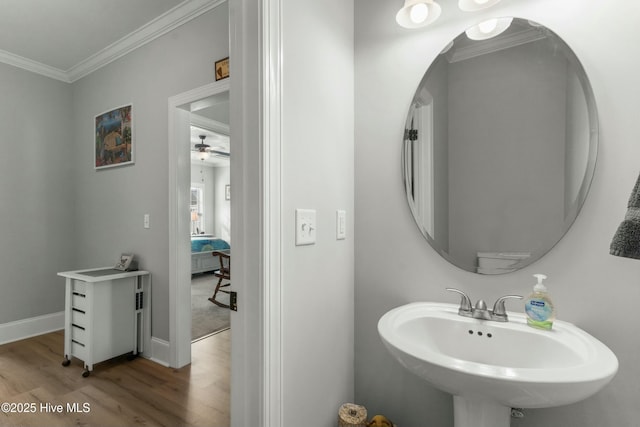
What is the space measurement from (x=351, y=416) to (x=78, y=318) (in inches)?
87.0

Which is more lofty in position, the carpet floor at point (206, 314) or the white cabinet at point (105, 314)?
the white cabinet at point (105, 314)

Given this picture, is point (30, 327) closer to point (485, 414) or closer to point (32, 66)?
point (32, 66)

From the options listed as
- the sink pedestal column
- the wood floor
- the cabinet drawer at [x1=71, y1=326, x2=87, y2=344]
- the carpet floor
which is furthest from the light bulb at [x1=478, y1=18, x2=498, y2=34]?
the carpet floor

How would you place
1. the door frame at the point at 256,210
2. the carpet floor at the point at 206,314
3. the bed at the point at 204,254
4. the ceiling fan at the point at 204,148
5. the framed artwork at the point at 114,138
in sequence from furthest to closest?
1. the bed at the point at 204,254
2. the ceiling fan at the point at 204,148
3. the carpet floor at the point at 206,314
4. the framed artwork at the point at 114,138
5. the door frame at the point at 256,210

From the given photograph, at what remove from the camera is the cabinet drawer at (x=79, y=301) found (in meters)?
2.18

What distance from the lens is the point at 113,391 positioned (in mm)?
1976

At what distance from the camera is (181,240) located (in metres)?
2.29

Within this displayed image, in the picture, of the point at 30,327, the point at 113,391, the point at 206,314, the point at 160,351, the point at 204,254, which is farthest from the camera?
the point at 204,254

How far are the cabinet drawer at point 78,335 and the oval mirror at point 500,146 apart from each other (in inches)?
99.3

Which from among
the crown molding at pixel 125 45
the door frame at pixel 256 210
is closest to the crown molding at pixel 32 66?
the crown molding at pixel 125 45

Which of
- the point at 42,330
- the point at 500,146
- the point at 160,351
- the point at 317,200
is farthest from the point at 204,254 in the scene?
the point at 500,146

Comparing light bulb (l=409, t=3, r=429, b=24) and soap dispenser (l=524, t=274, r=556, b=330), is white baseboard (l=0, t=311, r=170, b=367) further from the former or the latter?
light bulb (l=409, t=3, r=429, b=24)

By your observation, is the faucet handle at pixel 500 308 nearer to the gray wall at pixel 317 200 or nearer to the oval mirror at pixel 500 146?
the oval mirror at pixel 500 146

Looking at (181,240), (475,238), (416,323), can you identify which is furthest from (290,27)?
(181,240)
